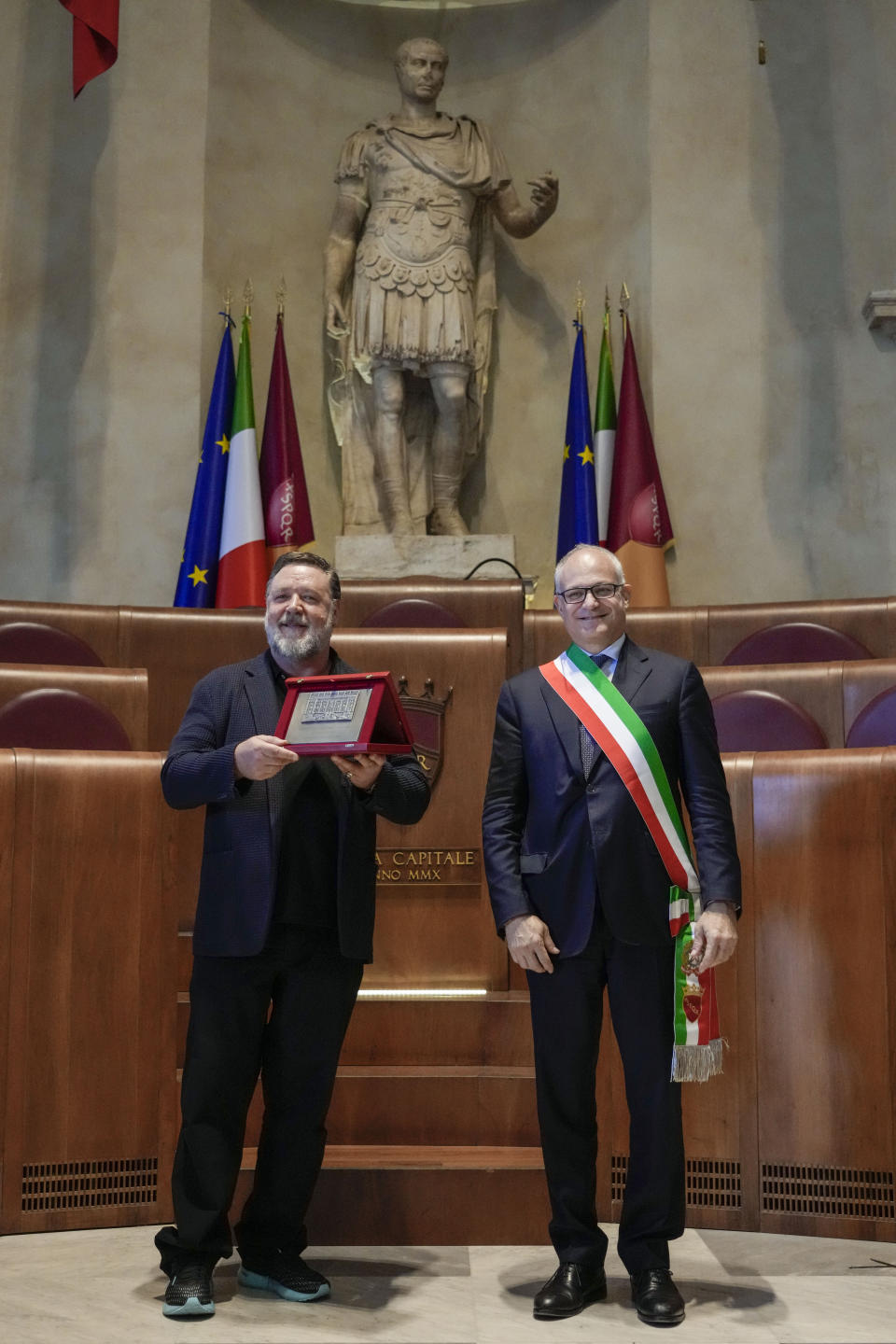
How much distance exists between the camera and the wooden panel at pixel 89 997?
9.79ft

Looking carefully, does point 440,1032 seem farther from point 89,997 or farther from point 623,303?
point 623,303

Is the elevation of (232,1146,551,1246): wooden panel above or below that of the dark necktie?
below

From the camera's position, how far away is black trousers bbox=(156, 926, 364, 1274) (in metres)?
2.46

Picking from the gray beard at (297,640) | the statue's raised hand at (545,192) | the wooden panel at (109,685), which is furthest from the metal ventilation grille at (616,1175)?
the statue's raised hand at (545,192)

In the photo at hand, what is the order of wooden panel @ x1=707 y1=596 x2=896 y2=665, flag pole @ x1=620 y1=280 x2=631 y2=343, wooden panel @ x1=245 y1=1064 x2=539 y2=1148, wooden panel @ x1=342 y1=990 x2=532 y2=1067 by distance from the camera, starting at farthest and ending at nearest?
flag pole @ x1=620 y1=280 x2=631 y2=343 < wooden panel @ x1=707 y1=596 x2=896 y2=665 < wooden panel @ x1=342 y1=990 x2=532 y2=1067 < wooden panel @ x1=245 y1=1064 x2=539 y2=1148

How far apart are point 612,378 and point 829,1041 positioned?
4.03 metres

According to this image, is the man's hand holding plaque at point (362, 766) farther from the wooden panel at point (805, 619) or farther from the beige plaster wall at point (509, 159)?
the beige plaster wall at point (509, 159)

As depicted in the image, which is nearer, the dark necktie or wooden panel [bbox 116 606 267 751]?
the dark necktie

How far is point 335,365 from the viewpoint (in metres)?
6.92

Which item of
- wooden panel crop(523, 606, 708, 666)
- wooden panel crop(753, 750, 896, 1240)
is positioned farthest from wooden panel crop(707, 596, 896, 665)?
wooden panel crop(753, 750, 896, 1240)

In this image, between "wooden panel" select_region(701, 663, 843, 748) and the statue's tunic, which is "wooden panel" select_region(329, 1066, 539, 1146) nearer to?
"wooden panel" select_region(701, 663, 843, 748)

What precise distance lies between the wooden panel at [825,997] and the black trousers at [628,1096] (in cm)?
64

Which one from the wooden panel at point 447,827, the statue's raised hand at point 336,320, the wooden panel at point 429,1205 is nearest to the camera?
the wooden panel at point 429,1205

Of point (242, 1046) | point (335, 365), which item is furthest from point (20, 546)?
point (242, 1046)
